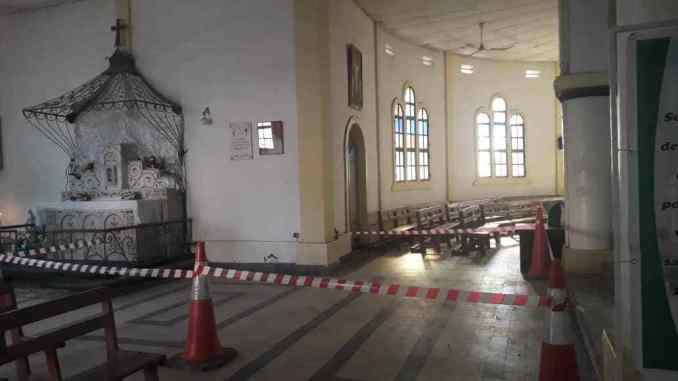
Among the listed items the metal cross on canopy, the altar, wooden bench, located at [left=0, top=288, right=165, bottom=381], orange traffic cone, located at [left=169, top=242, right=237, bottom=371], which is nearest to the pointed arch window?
the altar

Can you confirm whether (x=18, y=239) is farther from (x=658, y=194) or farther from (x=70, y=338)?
(x=658, y=194)

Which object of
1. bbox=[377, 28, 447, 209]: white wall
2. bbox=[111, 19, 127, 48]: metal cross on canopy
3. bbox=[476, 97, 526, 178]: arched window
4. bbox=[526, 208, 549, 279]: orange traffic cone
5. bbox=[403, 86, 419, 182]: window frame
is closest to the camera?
bbox=[526, 208, 549, 279]: orange traffic cone

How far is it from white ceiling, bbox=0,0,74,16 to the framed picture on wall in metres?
6.24

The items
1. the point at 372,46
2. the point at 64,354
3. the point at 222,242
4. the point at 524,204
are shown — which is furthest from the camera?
the point at 524,204

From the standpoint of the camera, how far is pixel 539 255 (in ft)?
25.0

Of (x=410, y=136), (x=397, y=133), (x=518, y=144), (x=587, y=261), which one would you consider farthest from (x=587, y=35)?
(x=518, y=144)

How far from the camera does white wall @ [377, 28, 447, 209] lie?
41.2 ft

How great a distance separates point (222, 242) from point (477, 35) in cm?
921

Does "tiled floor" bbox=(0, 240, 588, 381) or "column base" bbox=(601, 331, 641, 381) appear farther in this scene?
"tiled floor" bbox=(0, 240, 588, 381)

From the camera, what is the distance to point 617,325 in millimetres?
2338

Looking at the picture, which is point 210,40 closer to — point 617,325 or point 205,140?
point 205,140

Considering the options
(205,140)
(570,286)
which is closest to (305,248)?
(205,140)

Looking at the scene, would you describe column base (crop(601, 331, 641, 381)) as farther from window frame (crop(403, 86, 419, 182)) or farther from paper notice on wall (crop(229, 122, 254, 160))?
window frame (crop(403, 86, 419, 182))

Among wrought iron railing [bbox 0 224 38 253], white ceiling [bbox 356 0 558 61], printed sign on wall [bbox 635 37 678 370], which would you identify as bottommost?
wrought iron railing [bbox 0 224 38 253]
